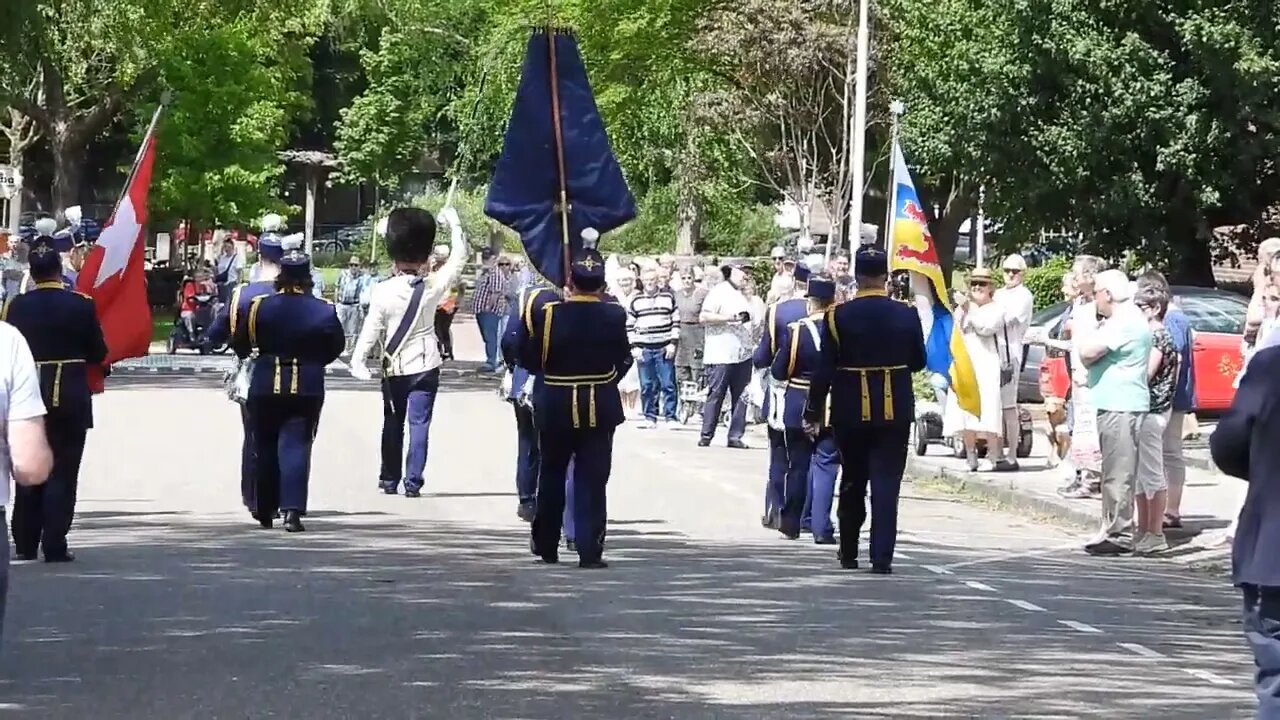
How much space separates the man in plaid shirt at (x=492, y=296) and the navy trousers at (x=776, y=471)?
17.6 meters

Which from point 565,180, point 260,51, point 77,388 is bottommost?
point 77,388

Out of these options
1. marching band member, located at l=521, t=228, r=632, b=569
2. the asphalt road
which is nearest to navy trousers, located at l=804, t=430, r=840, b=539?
the asphalt road

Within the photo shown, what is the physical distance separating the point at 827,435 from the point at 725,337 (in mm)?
9203

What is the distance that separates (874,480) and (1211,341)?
476 inches

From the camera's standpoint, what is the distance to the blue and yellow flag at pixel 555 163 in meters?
14.7

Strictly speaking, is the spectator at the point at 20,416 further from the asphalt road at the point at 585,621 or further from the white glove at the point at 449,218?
the white glove at the point at 449,218

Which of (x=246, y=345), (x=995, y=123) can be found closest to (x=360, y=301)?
(x=995, y=123)

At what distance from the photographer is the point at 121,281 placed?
16.1 meters

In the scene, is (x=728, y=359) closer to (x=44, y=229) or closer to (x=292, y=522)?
(x=292, y=522)

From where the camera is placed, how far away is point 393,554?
13742 millimetres

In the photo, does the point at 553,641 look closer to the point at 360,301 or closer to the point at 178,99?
the point at 360,301

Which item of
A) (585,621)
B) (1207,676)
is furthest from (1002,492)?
(1207,676)

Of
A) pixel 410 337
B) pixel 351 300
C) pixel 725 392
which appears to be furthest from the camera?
pixel 351 300

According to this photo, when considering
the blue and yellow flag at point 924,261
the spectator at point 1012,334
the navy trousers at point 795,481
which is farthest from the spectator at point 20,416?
the spectator at point 1012,334
